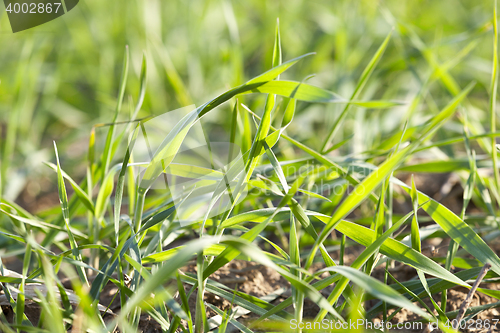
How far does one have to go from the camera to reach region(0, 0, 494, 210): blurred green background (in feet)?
3.85

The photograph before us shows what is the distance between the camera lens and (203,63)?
61.0 inches

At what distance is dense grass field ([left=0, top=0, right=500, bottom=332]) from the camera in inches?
21.5

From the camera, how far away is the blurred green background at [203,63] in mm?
1174

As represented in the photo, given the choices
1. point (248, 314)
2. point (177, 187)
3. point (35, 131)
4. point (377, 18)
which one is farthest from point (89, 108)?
point (377, 18)

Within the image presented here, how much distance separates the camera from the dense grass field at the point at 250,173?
21.5 inches

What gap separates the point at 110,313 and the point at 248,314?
24 centimetres

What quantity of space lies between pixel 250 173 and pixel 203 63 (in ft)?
3.55

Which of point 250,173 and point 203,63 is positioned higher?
point 203,63

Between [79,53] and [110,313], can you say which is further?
[79,53]

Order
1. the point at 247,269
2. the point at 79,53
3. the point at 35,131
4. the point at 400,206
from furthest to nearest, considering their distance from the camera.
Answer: the point at 79,53 < the point at 35,131 < the point at 400,206 < the point at 247,269

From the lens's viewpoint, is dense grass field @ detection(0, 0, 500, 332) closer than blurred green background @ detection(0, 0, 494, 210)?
Yes

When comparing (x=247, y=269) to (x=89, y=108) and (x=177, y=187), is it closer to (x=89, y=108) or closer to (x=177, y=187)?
(x=177, y=187)

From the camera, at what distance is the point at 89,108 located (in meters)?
1.53

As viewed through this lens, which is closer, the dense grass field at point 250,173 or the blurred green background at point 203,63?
the dense grass field at point 250,173
